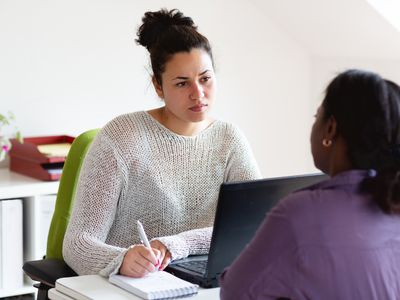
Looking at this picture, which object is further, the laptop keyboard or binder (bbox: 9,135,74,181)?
binder (bbox: 9,135,74,181)

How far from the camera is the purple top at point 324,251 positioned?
4.49 ft

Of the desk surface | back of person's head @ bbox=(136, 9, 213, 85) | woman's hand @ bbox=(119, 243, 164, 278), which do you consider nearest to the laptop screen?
woman's hand @ bbox=(119, 243, 164, 278)

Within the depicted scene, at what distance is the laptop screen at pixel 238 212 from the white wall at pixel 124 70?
1.99 metres

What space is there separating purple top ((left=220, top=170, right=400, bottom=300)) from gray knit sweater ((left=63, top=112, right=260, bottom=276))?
24.3 inches

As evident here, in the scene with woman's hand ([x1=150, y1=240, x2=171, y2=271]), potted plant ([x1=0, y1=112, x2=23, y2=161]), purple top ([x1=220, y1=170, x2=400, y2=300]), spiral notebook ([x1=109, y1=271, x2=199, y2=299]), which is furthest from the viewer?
potted plant ([x1=0, y1=112, x2=23, y2=161])

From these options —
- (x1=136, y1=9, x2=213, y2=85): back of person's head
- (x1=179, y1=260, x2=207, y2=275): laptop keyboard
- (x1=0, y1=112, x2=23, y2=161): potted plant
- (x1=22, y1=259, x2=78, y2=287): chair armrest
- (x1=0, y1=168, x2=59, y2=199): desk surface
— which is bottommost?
(x1=0, y1=168, x2=59, y2=199): desk surface

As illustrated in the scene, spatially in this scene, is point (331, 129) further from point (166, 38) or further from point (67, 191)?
point (67, 191)

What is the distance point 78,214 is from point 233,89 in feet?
7.06

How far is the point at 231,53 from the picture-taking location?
13.4 ft

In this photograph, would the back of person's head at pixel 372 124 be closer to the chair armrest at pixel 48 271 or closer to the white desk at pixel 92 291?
the white desk at pixel 92 291

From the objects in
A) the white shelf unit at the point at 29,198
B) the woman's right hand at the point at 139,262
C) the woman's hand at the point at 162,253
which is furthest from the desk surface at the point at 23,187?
the woman's right hand at the point at 139,262

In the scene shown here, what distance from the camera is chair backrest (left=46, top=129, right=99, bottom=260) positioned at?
233 cm

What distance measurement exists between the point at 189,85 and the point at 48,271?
634 mm

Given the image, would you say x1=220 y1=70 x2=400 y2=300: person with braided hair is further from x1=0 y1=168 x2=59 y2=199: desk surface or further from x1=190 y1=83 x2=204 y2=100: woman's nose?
x1=0 y1=168 x2=59 y2=199: desk surface
